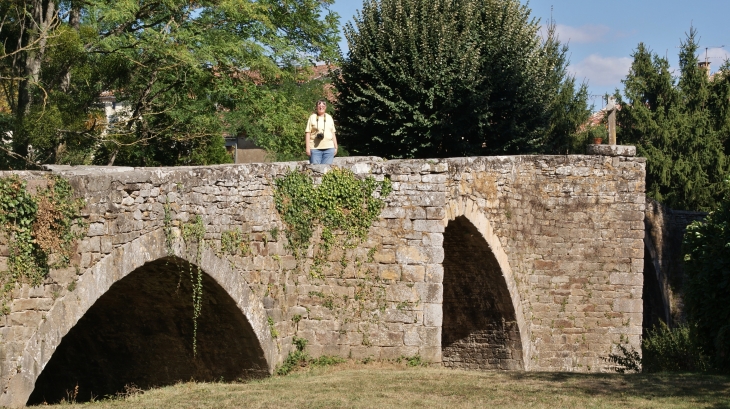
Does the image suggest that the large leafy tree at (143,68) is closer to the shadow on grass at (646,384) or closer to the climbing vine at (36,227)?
the climbing vine at (36,227)

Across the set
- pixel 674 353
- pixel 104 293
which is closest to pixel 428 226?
pixel 104 293

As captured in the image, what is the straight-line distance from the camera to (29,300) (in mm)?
7480

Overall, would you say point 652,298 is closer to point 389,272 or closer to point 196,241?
point 389,272

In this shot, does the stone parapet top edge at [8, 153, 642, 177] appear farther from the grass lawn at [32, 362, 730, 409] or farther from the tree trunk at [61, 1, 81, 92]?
the tree trunk at [61, 1, 81, 92]

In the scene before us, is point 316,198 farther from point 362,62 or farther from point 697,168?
point 697,168

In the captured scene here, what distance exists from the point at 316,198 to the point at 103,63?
18.9 ft

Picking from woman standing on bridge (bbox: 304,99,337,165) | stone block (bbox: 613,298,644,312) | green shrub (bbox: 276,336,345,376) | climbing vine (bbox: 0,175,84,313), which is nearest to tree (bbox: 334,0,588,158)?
stone block (bbox: 613,298,644,312)

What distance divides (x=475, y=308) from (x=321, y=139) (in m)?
6.50

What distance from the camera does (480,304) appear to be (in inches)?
661

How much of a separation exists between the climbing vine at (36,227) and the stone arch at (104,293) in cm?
31

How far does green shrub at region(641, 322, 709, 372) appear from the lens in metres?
11.5

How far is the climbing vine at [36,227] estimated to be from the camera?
7.29m

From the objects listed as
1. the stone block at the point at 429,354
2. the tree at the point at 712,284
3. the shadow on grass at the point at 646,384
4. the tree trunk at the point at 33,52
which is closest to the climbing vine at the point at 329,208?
the stone block at the point at 429,354

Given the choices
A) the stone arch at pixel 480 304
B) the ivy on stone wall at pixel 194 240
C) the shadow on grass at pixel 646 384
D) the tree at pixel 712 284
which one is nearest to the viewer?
the shadow on grass at pixel 646 384
